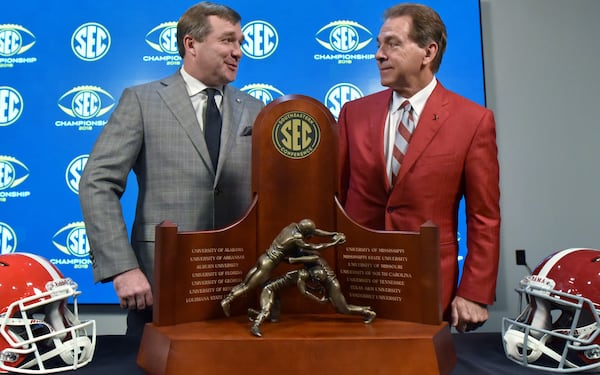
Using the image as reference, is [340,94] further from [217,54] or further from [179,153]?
[179,153]

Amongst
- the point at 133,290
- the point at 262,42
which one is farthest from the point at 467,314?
the point at 262,42

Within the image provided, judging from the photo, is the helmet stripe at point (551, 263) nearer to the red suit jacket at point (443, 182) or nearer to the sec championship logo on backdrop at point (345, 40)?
the red suit jacket at point (443, 182)

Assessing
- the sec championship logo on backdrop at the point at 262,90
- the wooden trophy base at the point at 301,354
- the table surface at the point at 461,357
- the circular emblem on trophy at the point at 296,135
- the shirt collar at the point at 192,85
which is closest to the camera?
the wooden trophy base at the point at 301,354

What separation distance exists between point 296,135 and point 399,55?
500 mm

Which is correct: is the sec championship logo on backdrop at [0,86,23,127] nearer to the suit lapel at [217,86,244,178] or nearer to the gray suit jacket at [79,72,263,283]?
the gray suit jacket at [79,72,263,283]

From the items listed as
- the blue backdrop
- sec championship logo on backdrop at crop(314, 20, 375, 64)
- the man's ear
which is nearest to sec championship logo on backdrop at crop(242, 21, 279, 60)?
the blue backdrop

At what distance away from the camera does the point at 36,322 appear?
1085 mm

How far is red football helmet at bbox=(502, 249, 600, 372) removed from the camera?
1083 millimetres

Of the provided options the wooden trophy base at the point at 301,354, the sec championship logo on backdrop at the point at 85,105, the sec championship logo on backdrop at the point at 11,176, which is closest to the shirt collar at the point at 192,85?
the wooden trophy base at the point at 301,354

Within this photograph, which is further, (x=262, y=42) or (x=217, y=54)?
(x=262, y=42)

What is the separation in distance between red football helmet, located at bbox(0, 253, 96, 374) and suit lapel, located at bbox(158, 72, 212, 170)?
0.52 metres

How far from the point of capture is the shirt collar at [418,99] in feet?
4.94

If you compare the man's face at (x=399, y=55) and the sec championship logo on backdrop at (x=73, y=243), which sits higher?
the man's face at (x=399, y=55)

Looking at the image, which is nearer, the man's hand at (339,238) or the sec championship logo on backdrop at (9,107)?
the man's hand at (339,238)
